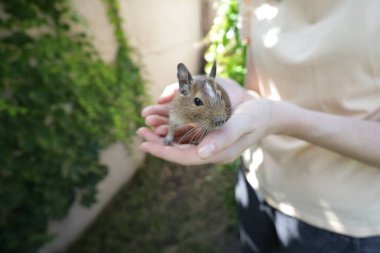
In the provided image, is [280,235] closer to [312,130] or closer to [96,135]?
[312,130]

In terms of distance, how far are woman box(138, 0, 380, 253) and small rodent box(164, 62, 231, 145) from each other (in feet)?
0.30

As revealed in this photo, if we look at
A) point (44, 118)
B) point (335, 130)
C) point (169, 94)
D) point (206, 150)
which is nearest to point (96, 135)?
point (44, 118)

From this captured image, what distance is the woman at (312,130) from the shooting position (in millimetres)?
1261

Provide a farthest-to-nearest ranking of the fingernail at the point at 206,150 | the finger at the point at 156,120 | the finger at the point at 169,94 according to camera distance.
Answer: the finger at the point at 169,94 → the finger at the point at 156,120 → the fingernail at the point at 206,150

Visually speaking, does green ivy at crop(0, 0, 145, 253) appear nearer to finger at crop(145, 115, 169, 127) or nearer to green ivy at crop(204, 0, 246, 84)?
finger at crop(145, 115, 169, 127)

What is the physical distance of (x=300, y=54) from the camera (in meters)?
1.42

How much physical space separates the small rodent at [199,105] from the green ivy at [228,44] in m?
1.32

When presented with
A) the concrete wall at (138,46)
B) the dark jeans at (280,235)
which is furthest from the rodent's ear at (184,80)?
the concrete wall at (138,46)

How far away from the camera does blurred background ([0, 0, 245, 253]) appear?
7.68 feet

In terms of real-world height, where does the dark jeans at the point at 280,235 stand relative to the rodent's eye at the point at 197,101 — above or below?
below

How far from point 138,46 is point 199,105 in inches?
109

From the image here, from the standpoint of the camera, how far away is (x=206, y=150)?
1125 mm

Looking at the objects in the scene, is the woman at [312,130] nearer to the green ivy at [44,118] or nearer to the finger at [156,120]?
the finger at [156,120]

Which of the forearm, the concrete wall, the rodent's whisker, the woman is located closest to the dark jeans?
the woman
